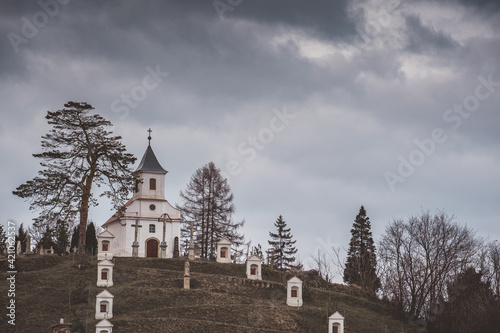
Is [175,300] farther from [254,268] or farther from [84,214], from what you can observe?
[84,214]

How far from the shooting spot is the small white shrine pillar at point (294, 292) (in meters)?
40.9

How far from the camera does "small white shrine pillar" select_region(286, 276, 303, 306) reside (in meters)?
40.9

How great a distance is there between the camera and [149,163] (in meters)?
58.3

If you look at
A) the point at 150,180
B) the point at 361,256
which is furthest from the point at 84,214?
the point at 361,256

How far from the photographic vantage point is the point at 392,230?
5016 cm

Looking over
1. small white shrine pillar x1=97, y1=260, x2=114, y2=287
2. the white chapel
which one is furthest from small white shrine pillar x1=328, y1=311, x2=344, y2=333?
Answer: the white chapel

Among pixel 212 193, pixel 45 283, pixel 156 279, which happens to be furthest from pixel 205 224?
pixel 45 283

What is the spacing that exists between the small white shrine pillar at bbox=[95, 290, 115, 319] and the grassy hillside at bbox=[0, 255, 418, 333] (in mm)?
559

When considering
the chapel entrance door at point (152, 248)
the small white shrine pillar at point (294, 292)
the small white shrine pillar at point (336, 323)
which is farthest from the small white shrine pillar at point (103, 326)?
the chapel entrance door at point (152, 248)

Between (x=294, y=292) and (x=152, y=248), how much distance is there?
58.1ft

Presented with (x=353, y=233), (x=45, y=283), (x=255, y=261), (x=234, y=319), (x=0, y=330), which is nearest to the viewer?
(x=0, y=330)

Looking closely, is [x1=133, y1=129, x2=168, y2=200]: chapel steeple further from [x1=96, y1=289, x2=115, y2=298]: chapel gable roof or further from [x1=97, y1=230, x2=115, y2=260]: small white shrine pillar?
[x1=96, y1=289, x2=115, y2=298]: chapel gable roof

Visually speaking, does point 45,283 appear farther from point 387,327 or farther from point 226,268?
point 387,327

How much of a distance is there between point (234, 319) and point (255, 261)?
30.9 ft
